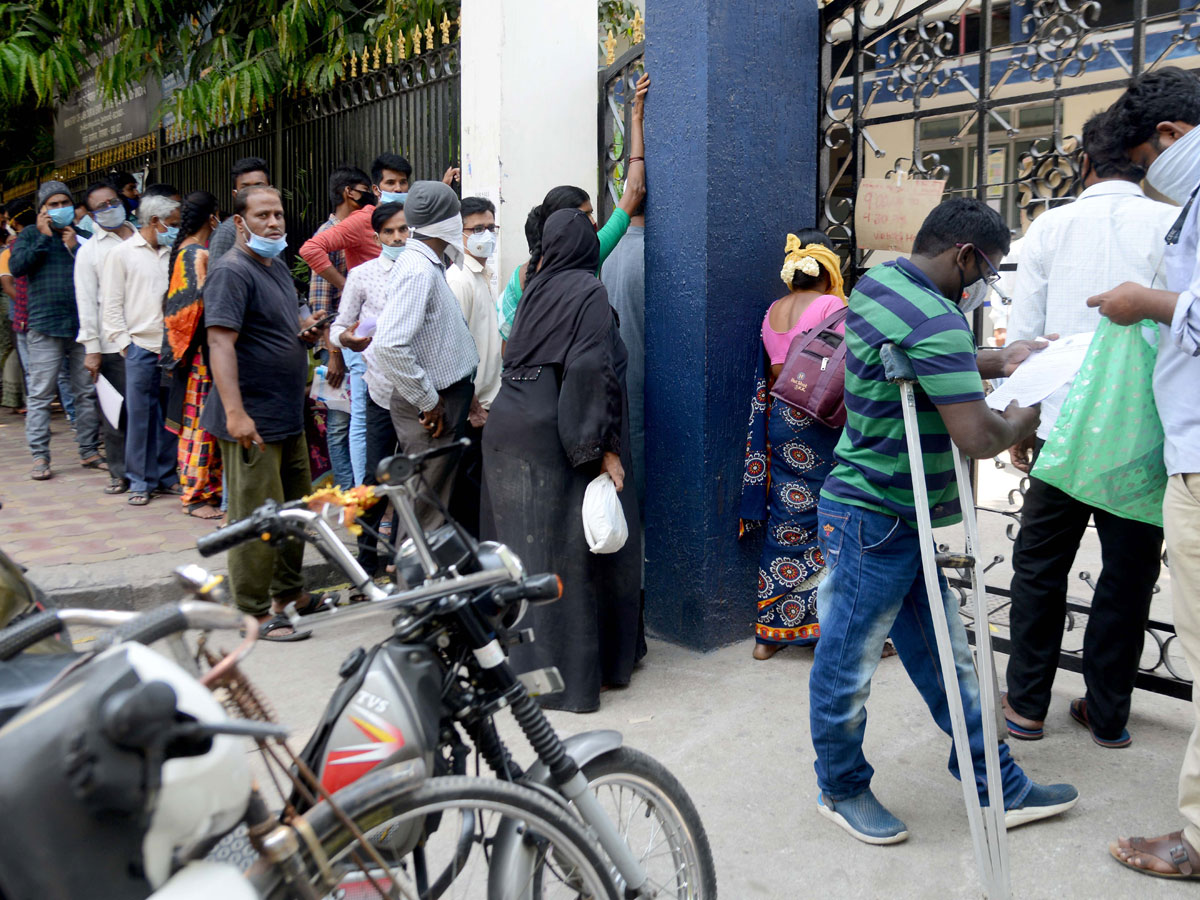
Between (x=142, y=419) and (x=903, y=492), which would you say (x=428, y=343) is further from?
(x=142, y=419)

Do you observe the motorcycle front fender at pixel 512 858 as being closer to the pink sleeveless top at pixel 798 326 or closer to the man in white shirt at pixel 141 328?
the pink sleeveless top at pixel 798 326

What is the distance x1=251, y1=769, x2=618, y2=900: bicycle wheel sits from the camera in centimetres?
171

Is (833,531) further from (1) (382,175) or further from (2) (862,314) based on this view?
(1) (382,175)

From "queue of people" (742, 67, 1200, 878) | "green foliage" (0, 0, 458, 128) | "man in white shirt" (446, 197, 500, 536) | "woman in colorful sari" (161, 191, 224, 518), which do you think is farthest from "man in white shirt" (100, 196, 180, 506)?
"queue of people" (742, 67, 1200, 878)

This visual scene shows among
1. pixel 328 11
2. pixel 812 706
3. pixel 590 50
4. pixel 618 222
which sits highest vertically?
pixel 328 11

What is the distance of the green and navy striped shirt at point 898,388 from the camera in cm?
263

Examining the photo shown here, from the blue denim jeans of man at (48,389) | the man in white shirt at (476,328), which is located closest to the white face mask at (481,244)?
the man in white shirt at (476,328)

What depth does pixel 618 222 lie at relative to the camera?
464 centimetres

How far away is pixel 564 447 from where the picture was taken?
3.89 meters

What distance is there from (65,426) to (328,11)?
5600mm

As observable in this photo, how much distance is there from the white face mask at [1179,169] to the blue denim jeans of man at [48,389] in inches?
295

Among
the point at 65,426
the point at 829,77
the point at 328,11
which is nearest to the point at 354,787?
the point at 829,77

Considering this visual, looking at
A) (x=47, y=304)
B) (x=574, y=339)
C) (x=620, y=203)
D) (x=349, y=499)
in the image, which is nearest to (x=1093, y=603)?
(x=574, y=339)

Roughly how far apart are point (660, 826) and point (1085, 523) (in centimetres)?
189
